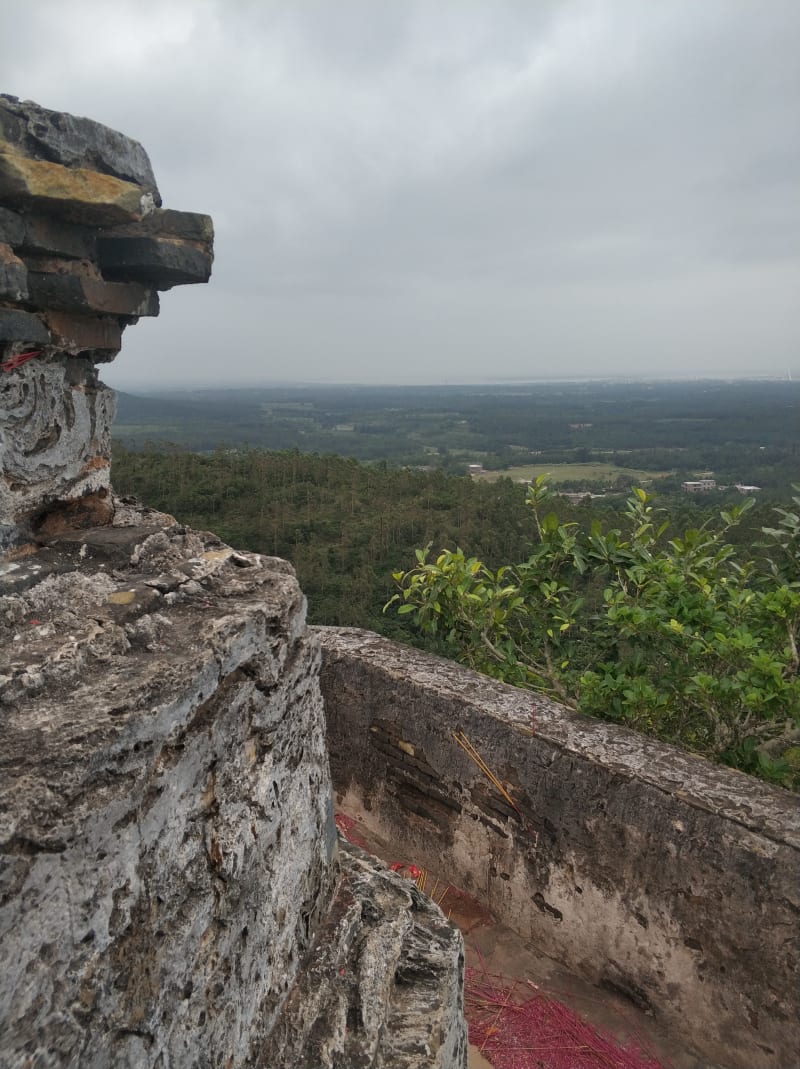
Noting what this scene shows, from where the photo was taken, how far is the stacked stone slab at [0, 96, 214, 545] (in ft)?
6.96

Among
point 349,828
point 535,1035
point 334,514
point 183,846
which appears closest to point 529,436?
point 334,514

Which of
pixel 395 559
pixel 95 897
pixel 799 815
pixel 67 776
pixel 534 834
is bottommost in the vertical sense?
pixel 395 559

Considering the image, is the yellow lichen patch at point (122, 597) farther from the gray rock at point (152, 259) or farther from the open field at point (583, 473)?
the open field at point (583, 473)

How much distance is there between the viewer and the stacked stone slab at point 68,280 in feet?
6.96

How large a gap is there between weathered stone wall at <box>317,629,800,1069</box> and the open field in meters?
33.6

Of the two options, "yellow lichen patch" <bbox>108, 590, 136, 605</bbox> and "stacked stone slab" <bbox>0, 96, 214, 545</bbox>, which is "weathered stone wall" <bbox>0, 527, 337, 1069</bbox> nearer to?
"yellow lichen patch" <bbox>108, 590, 136, 605</bbox>

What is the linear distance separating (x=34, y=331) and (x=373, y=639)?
2.44 metres

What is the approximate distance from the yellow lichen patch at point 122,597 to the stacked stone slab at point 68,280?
0.51 metres

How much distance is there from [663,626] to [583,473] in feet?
136

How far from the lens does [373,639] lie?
4.05m

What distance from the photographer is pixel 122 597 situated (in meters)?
2.09

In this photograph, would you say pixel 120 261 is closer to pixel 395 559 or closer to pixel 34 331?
pixel 34 331

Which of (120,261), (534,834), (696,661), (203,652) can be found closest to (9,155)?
(120,261)

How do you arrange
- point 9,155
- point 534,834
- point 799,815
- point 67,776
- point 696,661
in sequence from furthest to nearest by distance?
point 696,661 → point 534,834 → point 799,815 → point 9,155 → point 67,776
